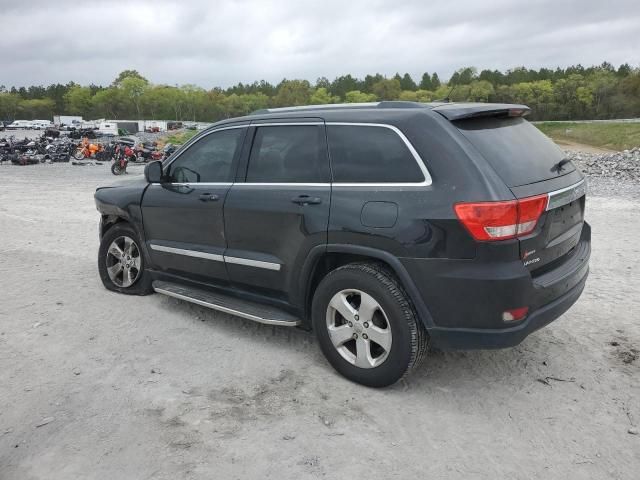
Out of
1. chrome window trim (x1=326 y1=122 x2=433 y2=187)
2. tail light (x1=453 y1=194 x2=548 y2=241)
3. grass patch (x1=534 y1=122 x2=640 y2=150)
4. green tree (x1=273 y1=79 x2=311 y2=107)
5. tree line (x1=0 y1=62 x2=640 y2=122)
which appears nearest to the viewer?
tail light (x1=453 y1=194 x2=548 y2=241)

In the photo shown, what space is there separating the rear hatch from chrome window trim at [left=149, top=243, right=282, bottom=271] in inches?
66.3

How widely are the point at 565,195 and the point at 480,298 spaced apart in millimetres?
995

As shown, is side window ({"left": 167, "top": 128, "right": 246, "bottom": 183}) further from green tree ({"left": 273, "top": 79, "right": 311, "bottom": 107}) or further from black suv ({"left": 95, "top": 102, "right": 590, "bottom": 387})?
green tree ({"left": 273, "top": 79, "right": 311, "bottom": 107})

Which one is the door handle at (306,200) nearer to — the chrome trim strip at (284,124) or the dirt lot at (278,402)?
the chrome trim strip at (284,124)

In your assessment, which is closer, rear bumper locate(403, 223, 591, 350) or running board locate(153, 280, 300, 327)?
rear bumper locate(403, 223, 591, 350)

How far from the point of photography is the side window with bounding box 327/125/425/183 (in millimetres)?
3514

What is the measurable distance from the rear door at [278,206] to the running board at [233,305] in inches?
6.1

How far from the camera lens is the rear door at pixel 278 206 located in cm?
390

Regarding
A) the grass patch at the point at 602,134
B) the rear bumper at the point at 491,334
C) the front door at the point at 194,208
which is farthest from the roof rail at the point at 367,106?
the grass patch at the point at 602,134

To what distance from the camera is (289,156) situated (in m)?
4.18

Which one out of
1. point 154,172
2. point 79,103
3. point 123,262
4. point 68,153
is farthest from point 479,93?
point 79,103

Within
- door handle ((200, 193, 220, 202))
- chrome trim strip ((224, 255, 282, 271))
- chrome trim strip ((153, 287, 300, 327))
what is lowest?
chrome trim strip ((153, 287, 300, 327))

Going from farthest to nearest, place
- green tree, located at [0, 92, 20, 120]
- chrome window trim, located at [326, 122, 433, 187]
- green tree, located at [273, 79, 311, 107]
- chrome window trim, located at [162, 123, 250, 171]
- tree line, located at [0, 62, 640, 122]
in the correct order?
green tree, located at [0, 92, 20, 120]
green tree, located at [273, 79, 311, 107]
tree line, located at [0, 62, 640, 122]
chrome window trim, located at [162, 123, 250, 171]
chrome window trim, located at [326, 122, 433, 187]

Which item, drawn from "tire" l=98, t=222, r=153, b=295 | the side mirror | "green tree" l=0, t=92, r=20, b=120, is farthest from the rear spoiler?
"green tree" l=0, t=92, r=20, b=120
